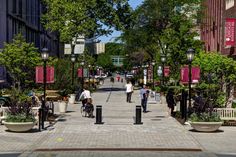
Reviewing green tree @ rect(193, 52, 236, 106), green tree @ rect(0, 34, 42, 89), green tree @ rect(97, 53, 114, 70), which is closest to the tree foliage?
green tree @ rect(0, 34, 42, 89)

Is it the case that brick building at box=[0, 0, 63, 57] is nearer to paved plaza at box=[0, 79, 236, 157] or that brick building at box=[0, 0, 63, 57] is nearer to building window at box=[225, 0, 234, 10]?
building window at box=[225, 0, 234, 10]

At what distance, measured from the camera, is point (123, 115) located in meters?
32.1

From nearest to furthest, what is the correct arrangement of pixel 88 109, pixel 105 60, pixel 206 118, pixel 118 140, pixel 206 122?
pixel 118 140 < pixel 206 122 < pixel 206 118 < pixel 88 109 < pixel 105 60

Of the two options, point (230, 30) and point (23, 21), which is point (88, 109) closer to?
point (230, 30)

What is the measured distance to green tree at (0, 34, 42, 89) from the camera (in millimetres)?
33250

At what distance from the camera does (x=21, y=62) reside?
3344cm

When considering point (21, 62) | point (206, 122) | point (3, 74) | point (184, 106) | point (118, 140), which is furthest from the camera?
point (3, 74)

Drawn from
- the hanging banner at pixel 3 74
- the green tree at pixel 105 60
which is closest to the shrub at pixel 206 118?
the hanging banner at pixel 3 74

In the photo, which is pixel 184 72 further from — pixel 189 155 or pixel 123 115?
pixel 189 155

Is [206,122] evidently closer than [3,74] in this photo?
Yes

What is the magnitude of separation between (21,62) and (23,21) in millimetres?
28224

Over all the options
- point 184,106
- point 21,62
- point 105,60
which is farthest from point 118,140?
point 105,60

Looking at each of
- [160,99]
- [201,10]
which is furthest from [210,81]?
[201,10]

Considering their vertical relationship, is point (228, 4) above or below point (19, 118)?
above
